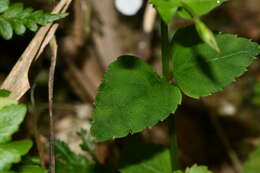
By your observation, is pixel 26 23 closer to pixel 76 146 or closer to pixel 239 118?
pixel 76 146

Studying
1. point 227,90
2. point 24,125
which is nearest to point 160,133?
point 227,90

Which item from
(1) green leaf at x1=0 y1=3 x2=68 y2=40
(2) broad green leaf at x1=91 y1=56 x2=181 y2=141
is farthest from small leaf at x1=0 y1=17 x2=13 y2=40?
(2) broad green leaf at x1=91 y1=56 x2=181 y2=141

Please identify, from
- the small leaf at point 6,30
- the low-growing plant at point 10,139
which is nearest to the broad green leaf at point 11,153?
the low-growing plant at point 10,139

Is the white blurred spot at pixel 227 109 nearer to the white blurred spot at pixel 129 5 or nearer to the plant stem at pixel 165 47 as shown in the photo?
the white blurred spot at pixel 129 5

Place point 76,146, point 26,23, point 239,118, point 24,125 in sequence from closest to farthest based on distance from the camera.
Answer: point 26,23, point 24,125, point 76,146, point 239,118

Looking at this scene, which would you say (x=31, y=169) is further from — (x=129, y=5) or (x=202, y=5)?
(x=129, y=5)

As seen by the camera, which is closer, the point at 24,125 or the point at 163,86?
the point at 163,86
